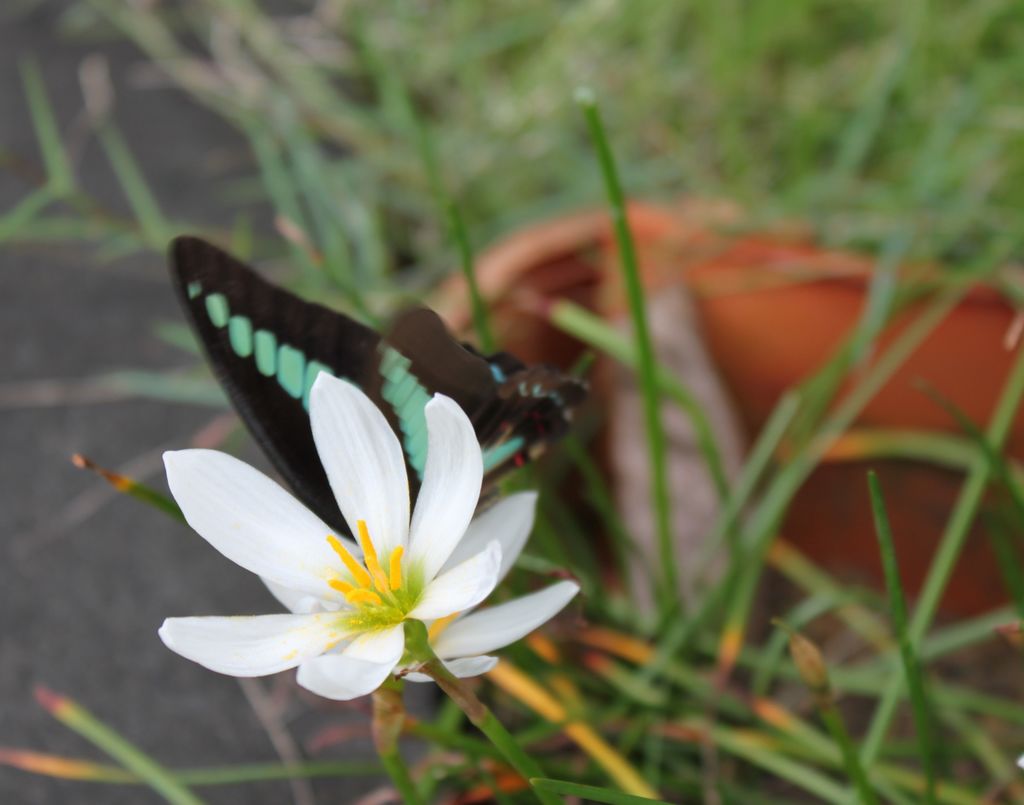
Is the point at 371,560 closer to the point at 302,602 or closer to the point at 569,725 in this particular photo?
the point at 302,602

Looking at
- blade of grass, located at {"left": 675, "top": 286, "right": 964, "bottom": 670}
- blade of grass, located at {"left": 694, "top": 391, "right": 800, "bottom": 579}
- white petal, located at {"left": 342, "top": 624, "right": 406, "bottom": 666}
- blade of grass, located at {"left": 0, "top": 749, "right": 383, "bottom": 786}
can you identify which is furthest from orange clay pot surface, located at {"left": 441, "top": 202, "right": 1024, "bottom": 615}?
white petal, located at {"left": 342, "top": 624, "right": 406, "bottom": 666}

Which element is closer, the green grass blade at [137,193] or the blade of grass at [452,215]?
the blade of grass at [452,215]

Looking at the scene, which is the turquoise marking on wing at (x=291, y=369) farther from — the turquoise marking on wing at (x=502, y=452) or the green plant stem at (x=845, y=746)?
the green plant stem at (x=845, y=746)

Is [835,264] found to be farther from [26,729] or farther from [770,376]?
[26,729]

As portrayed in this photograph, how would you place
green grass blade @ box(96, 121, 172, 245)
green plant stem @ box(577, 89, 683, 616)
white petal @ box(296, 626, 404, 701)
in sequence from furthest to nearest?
green grass blade @ box(96, 121, 172, 245), green plant stem @ box(577, 89, 683, 616), white petal @ box(296, 626, 404, 701)

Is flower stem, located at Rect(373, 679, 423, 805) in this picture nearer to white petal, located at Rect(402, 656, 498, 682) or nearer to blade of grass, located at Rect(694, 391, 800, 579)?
white petal, located at Rect(402, 656, 498, 682)

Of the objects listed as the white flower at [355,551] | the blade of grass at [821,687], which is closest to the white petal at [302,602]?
the white flower at [355,551]

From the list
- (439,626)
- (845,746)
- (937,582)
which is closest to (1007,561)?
(937,582)
